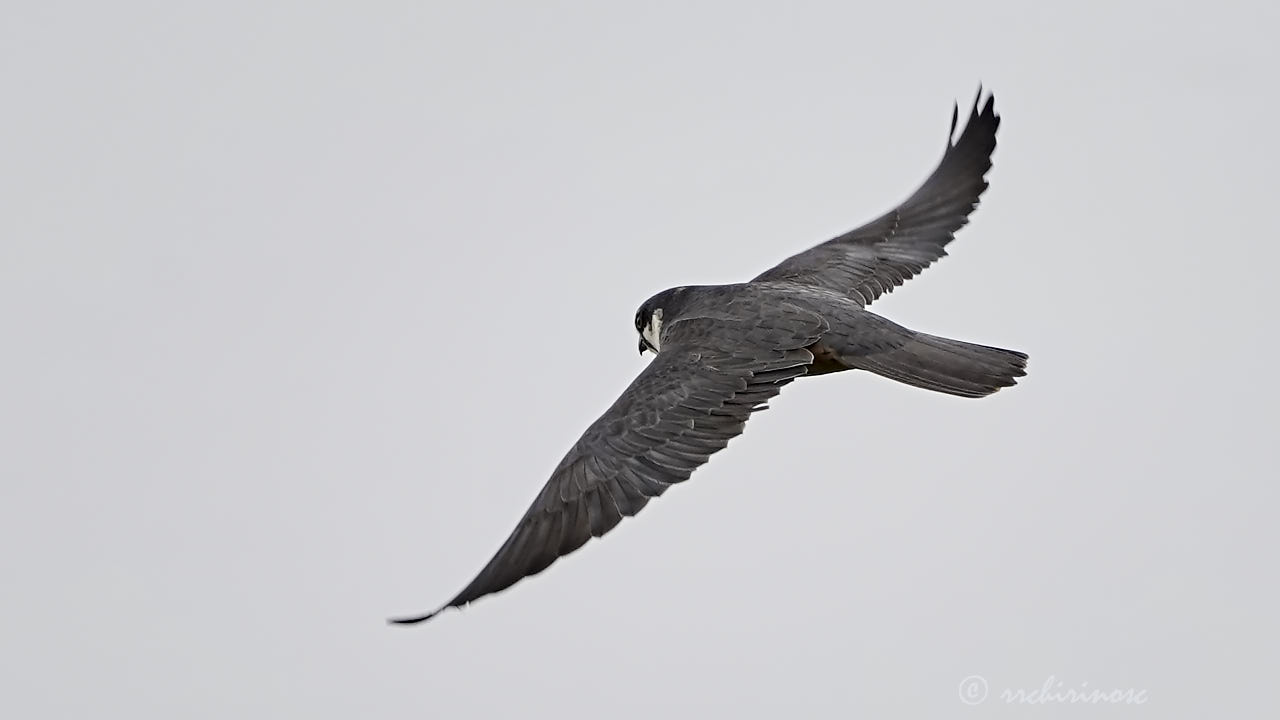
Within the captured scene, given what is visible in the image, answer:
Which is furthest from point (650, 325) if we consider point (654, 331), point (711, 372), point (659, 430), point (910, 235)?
point (910, 235)

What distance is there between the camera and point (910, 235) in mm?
7988

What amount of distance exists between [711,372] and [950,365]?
967mm

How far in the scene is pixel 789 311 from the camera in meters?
6.66

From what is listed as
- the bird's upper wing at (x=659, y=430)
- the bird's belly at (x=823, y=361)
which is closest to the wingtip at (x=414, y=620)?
the bird's upper wing at (x=659, y=430)

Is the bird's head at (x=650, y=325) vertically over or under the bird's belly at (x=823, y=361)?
over

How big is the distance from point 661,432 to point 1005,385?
1394 millimetres

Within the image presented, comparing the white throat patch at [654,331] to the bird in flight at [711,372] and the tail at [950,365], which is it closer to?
the bird in flight at [711,372]

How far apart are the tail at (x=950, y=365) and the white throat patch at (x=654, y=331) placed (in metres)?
1.14

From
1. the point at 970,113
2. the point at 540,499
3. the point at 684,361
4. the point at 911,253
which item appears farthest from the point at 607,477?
the point at 970,113

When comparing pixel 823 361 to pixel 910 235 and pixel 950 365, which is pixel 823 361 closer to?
pixel 950 365

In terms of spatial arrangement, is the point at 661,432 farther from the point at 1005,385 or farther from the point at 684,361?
the point at 1005,385

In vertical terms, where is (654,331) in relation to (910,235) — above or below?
below

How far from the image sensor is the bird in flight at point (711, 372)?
18.9ft

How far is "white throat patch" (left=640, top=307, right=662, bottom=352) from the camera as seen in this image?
286 inches
